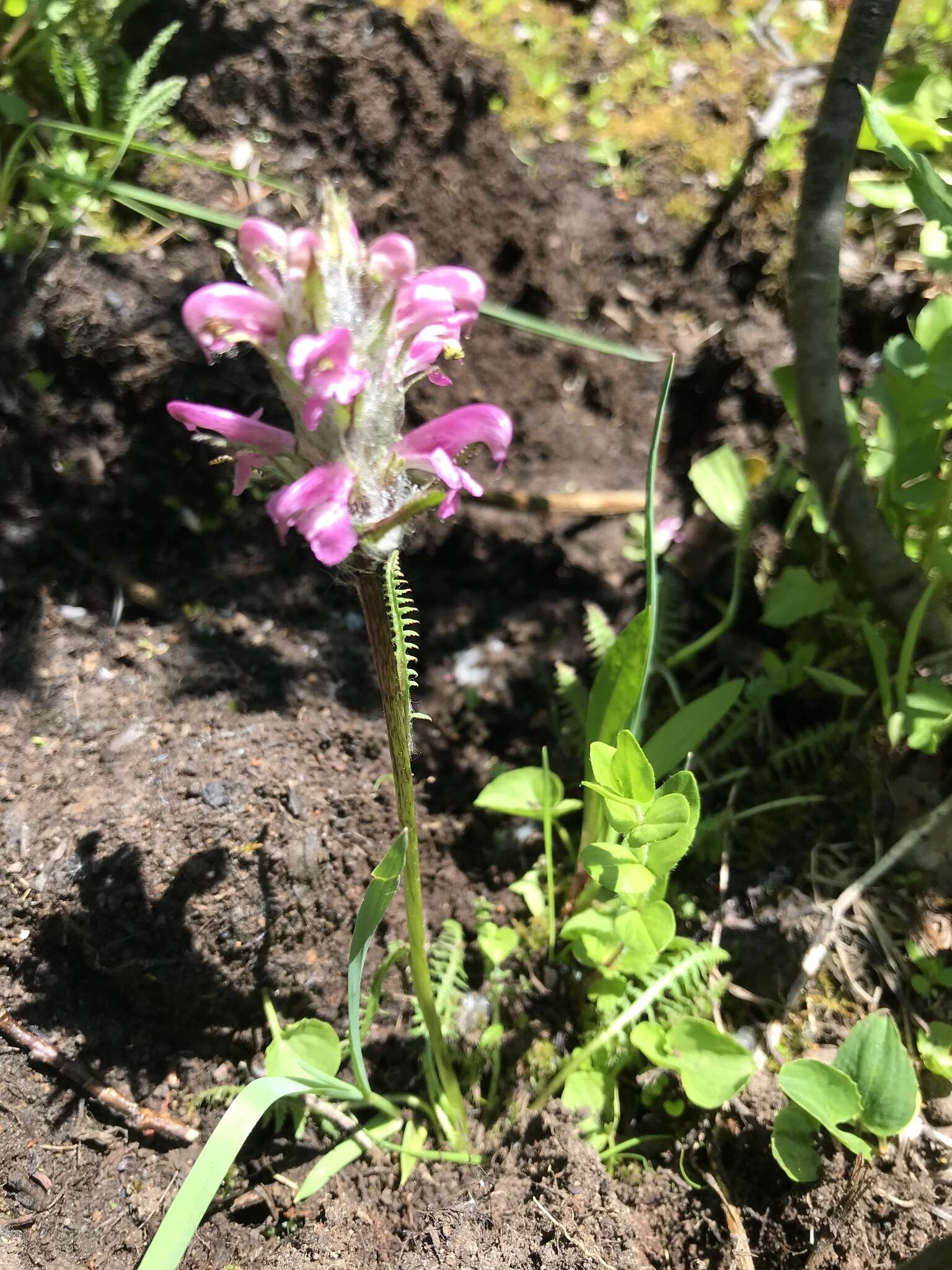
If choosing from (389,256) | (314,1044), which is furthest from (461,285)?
(314,1044)

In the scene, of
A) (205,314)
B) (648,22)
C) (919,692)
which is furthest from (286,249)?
(648,22)

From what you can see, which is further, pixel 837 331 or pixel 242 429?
pixel 837 331

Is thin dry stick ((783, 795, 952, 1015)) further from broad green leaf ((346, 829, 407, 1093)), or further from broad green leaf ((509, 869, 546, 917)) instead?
broad green leaf ((346, 829, 407, 1093))

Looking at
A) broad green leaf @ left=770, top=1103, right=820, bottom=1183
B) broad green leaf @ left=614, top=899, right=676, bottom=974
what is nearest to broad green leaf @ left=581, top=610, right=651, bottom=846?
broad green leaf @ left=614, top=899, right=676, bottom=974

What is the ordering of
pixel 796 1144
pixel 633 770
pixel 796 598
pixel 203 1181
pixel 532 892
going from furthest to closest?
pixel 796 598 → pixel 532 892 → pixel 796 1144 → pixel 633 770 → pixel 203 1181

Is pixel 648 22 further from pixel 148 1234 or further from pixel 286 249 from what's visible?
pixel 148 1234

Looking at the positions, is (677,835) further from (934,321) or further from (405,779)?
(934,321)
